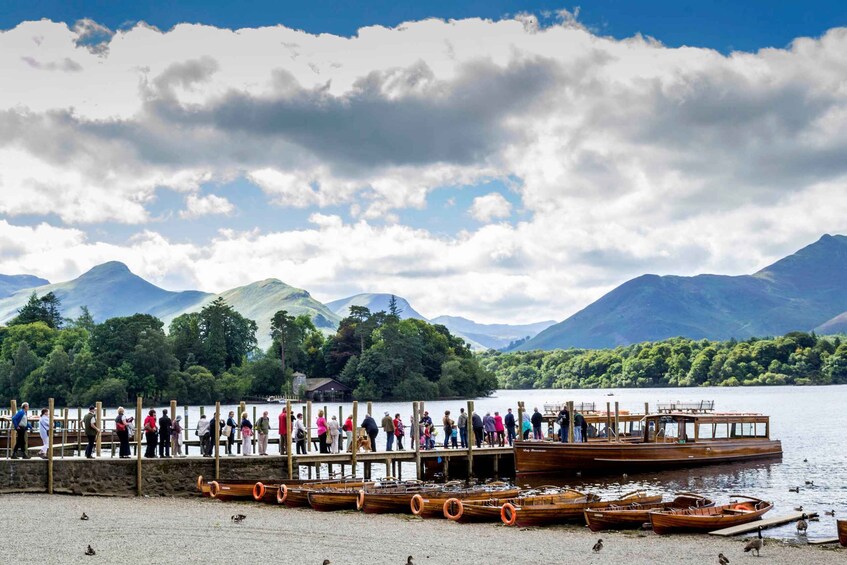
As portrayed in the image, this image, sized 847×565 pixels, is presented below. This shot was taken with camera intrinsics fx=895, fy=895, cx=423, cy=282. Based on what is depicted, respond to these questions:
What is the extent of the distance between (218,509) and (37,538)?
751 centimetres

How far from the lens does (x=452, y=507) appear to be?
98.7 feet

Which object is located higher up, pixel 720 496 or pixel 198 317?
pixel 198 317

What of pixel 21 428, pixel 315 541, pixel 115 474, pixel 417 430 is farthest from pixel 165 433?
pixel 315 541

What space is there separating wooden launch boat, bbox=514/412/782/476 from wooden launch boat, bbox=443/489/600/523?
13949 millimetres

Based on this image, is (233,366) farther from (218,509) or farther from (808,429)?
(218,509)

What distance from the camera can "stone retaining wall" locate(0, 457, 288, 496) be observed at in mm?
34906

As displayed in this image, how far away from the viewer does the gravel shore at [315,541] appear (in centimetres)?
2317

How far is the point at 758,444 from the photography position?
176 feet

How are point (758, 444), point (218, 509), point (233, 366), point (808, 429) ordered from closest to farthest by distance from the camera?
point (218, 509) → point (758, 444) → point (808, 429) → point (233, 366)

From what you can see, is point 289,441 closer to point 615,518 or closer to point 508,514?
point 508,514

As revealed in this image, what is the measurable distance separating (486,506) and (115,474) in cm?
1504

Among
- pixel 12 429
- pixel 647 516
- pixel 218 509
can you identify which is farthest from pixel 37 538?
pixel 647 516

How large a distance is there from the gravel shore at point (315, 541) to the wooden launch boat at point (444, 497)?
67 centimetres

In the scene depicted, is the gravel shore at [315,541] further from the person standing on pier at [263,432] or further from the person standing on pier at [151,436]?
the person standing on pier at [263,432]
